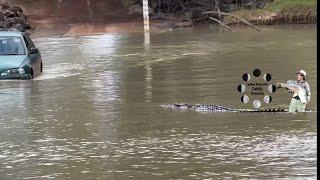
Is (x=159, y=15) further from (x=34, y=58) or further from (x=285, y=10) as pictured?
(x=34, y=58)

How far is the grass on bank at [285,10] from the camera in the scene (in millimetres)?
39000

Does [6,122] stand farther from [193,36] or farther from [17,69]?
[193,36]

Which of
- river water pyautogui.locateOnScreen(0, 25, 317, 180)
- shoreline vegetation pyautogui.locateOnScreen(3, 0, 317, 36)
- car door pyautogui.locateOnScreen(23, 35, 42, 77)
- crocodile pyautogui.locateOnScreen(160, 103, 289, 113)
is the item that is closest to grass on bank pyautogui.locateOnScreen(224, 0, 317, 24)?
shoreline vegetation pyautogui.locateOnScreen(3, 0, 317, 36)

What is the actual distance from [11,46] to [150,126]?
894 cm

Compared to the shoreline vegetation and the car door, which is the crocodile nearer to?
the car door

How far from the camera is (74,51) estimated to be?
26.3 meters

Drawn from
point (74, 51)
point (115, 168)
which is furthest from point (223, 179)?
point (74, 51)

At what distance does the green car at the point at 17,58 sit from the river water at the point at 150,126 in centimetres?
38

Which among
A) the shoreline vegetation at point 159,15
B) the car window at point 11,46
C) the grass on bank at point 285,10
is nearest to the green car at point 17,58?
the car window at point 11,46

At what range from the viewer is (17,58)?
1698cm

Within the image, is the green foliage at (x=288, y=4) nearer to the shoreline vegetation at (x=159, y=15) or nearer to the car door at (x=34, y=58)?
the shoreline vegetation at (x=159, y=15)

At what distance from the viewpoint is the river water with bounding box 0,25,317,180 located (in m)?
7.37

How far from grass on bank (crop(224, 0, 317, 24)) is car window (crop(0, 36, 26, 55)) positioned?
22.4 m

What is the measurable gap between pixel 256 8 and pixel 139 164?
34.9m
